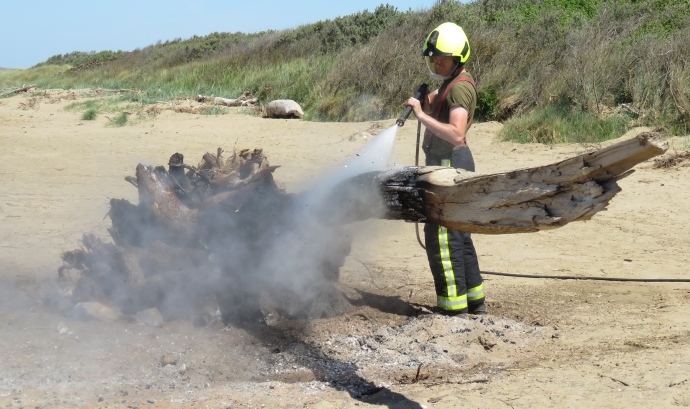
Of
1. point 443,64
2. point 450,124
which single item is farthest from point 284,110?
point 450,124

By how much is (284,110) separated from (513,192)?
9.21 metres

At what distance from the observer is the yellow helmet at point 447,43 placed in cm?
424

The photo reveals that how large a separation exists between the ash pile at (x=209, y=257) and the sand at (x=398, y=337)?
0.16 meters

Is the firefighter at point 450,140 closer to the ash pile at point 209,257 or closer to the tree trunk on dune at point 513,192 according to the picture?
the tree trunk on dune at point 513,192

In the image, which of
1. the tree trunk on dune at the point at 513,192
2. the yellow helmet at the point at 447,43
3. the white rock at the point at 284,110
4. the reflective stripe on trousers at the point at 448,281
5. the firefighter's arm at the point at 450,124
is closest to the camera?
the tree trunk on dune at the point at 513,192

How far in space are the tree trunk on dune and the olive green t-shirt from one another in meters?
0.54

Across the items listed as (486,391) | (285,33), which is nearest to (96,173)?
(486,391)

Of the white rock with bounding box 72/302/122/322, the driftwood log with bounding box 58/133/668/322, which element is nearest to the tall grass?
the driftwood log with bounding box 58/133/668/322

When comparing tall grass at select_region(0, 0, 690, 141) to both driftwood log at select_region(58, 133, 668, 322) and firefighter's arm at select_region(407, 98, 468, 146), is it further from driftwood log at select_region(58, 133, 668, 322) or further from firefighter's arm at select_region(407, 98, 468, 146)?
driftwood log at select_region(58, 133, 668, 322)

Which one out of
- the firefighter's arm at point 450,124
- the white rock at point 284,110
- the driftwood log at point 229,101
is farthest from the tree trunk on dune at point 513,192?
the driftwood log at point 229,101

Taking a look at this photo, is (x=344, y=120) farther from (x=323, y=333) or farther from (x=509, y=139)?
(x=323, y=333)

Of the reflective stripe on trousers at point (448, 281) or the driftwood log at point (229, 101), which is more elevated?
the driftwood log at point (229, 101)

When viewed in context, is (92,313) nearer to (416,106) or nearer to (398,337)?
(398,337)

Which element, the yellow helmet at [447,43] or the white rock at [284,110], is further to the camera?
the white rock at [284,110]
